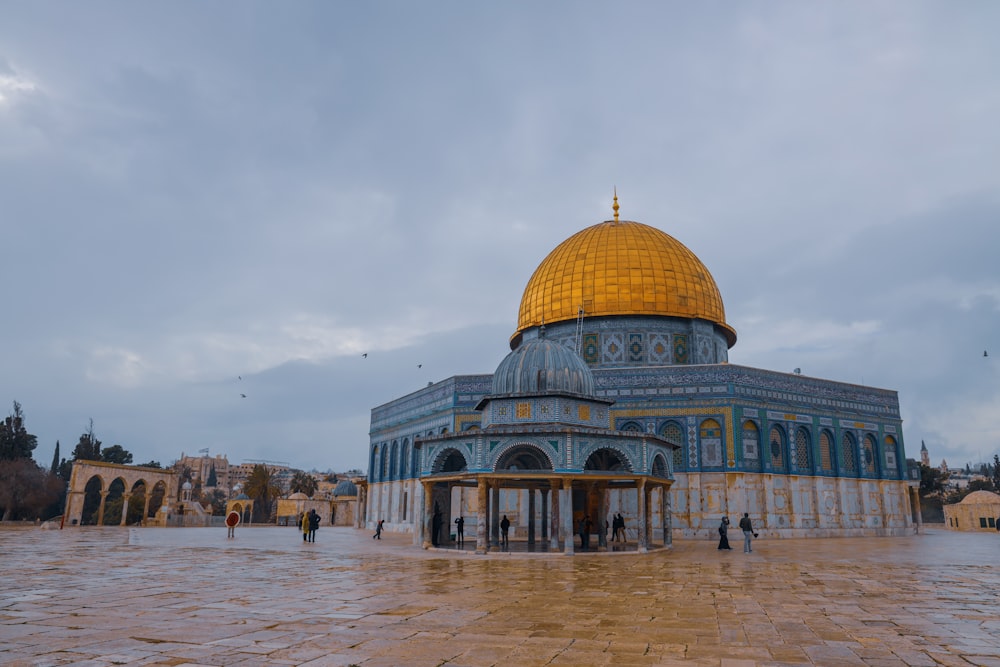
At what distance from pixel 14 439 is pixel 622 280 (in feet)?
150

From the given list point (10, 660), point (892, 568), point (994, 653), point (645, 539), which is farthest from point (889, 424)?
point (10, 660)

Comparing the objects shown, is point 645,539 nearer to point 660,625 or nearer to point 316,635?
point 660,625

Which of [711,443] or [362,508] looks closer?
[711,443]

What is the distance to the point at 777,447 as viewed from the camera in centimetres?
3297

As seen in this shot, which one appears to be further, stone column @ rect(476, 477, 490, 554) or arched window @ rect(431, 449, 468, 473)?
arched window @ rect(431, 449, 468, 473)

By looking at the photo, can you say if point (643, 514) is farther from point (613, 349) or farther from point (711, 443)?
point (613, 349)

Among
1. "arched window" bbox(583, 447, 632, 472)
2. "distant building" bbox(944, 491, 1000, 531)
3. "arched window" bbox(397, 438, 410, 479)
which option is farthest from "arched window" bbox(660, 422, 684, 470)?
"distant building" bbox(944, 491, 1000, 531)

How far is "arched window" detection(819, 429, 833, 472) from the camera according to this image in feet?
111

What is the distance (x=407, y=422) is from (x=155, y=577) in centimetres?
2813

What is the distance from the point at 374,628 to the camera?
779cm

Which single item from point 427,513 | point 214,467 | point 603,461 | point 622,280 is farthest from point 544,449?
point 214,467

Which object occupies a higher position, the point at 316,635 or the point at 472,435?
the point at 472,435

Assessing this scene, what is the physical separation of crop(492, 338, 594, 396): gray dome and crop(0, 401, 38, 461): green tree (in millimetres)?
43824

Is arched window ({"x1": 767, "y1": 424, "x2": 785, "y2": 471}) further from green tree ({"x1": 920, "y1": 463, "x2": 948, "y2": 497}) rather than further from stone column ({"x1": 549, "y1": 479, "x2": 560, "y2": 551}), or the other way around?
green tree ({"x1": 920, "y1": 463, "x2": 948, "y2": 497})
